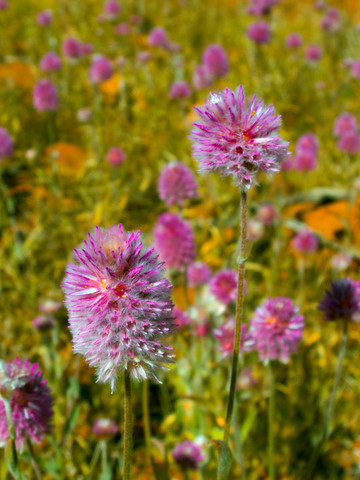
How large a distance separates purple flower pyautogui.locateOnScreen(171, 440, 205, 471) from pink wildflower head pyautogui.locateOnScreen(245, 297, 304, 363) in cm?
35

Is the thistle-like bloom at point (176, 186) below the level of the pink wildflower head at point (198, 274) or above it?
above

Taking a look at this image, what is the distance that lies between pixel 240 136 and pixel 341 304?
64cm

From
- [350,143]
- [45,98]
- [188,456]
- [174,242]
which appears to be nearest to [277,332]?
[188,456]

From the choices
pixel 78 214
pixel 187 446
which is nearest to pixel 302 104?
pixel 78 214

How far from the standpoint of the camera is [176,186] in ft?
6.11

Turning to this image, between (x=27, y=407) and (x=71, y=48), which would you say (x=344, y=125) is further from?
(x=27, y=407)

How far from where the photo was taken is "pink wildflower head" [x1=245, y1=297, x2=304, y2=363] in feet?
4.42

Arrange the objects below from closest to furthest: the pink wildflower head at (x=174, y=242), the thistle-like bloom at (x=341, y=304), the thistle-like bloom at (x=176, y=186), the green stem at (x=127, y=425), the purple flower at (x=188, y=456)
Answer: the green stem at (x=127, y=425) < the thistle-like bloom at (x=341, y=304) < the purple flower at (x=188, y=456) < the pink wildflower head at (x=174, y=242) < the thistle-like bloom at (x=176, y=186)

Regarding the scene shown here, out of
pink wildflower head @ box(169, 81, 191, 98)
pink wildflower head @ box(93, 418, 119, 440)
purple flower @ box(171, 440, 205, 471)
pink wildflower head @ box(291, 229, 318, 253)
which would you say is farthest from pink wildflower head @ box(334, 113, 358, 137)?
pink wildflower head @ box(93, 418, 119, 440)

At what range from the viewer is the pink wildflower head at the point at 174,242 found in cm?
172

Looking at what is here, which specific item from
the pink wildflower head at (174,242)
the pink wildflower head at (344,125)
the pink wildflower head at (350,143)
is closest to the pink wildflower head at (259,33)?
the pink wildflower head at (344,125)

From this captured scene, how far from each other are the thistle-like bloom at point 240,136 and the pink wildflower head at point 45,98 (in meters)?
2.57

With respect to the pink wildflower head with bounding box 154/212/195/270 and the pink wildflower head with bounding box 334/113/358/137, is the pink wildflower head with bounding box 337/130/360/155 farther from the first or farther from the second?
the pink wildflower head with bounding box 154/212/195/270

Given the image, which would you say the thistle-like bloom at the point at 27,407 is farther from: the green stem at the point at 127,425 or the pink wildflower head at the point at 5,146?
the pink wildflower head at the point at 5,146
